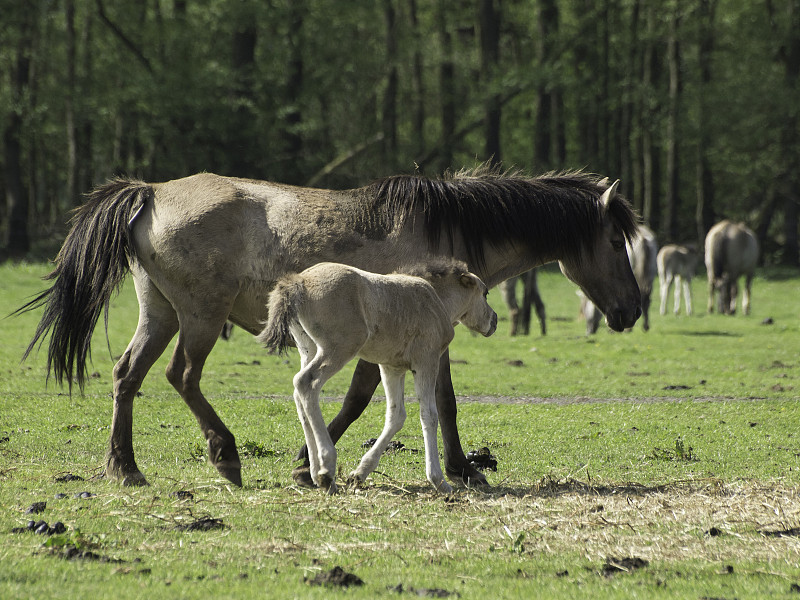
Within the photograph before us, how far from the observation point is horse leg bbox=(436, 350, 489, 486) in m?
7.57

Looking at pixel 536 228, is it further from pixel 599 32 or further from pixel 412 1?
pixel 599 32

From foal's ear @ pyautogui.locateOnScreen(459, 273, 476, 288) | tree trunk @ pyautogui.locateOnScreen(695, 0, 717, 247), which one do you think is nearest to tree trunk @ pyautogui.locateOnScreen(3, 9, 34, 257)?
tree trunk @ pyautogui.locateOnScreen(695, 0, 717, 247)

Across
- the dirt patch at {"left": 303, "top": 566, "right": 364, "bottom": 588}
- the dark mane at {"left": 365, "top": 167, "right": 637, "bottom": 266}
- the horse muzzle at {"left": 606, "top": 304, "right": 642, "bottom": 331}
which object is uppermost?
the dark mane at {"left": 365, "top": 167, "right": 637, "bottom": 266}

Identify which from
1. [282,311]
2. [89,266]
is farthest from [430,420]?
[89,266]

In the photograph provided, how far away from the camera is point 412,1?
43.7m

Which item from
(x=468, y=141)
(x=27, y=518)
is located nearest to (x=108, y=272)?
(x=27, y=518)

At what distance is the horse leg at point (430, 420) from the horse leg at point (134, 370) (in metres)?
2.06

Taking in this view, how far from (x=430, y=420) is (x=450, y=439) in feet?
2.81

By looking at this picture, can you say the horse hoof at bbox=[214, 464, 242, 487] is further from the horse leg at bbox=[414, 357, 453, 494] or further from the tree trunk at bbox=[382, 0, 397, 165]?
the tree trunk at bbox=[382, 0, 397, 165]

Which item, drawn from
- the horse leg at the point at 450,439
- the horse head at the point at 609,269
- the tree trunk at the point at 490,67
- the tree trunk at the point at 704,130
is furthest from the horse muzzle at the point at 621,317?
the tree trunk at the point at 704,130

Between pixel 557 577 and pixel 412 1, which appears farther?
pixel 412 1

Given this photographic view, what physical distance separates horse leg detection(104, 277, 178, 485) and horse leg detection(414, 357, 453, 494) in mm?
2061

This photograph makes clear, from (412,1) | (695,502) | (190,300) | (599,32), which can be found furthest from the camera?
(599,32)

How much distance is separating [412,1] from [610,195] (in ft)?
122
